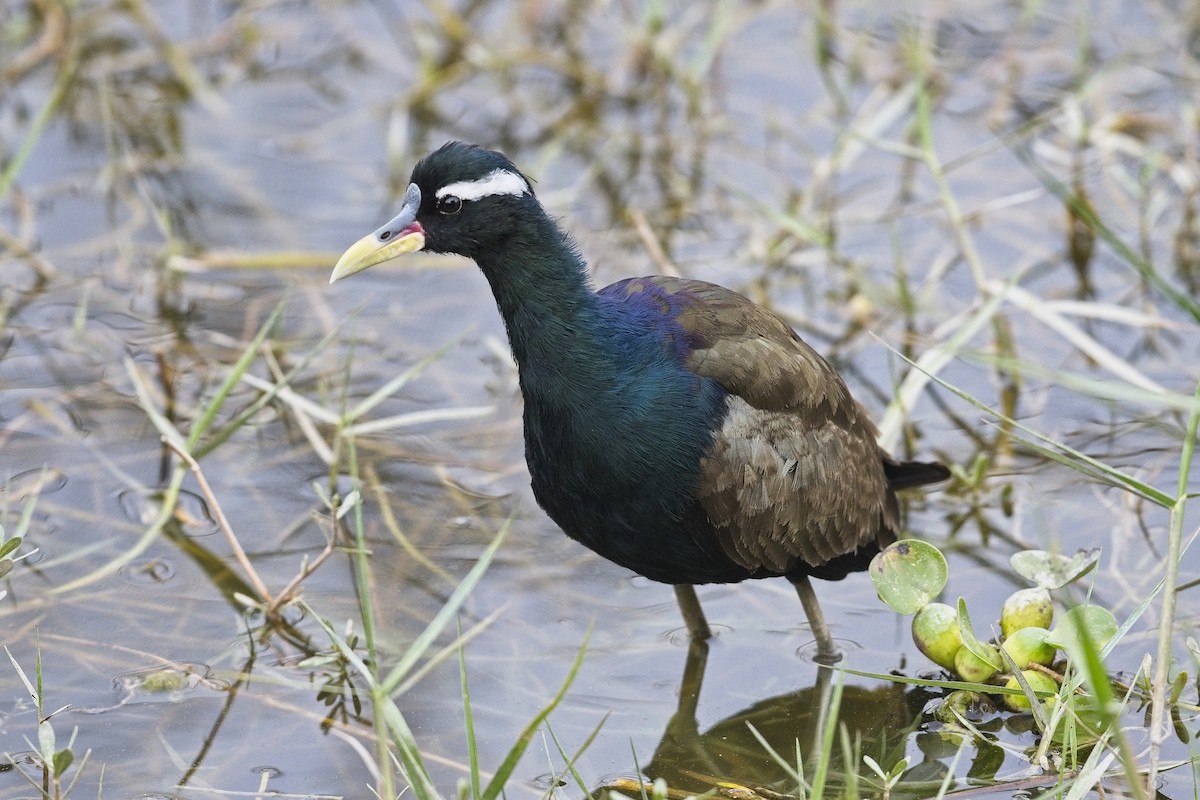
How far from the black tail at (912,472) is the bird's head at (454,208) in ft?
5.45

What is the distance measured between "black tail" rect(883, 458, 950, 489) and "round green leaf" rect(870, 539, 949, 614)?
0.77 meters

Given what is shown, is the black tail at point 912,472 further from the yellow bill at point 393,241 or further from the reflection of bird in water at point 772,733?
the yellow bill at point 393,241

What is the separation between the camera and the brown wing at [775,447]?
4.74 metres

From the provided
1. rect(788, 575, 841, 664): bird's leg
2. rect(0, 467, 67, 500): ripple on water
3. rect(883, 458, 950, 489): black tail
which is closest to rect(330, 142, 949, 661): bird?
rect(788, 575, 841, 664): bird's leg

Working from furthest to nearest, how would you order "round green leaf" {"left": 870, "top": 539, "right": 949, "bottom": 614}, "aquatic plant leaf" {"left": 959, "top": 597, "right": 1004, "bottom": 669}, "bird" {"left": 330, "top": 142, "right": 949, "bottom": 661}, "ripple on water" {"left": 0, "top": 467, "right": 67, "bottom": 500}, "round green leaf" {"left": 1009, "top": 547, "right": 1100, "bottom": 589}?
"ripple on water" {"left": 0, "top": 467, "right": 67, "bottom": 500}, "round green leaf" {"left": 1009, "top": 547, "right": 1100, "bottom": 589}, "round green leaf" {"left": 870, "top": 539, "right": 949, "bottom": 614}, "bird" {"left": 330, "top": 142, "right": 949, "bottom": 661}, "aquatic plant leaf" {"left": 959, "top": 597, "right": 1004, "bottom": 669}

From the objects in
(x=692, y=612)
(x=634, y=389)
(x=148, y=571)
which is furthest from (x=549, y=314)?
(x=148, y=571)

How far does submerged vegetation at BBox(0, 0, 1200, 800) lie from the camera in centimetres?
463

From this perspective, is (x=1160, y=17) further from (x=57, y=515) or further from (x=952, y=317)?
(x=57, y=515)

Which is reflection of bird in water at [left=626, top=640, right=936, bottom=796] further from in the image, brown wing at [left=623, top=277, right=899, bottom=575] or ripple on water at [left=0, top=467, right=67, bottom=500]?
ripple on water at [left=0, top=467, right=67, bottom=500]

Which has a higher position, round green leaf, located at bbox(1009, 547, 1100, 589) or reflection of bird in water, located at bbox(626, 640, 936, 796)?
round green leaf, located at bbox(1009, 547, 1100, 589)

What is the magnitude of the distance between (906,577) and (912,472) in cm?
85

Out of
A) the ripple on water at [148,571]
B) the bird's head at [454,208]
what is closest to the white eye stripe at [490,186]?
the bird's head at [454,208]

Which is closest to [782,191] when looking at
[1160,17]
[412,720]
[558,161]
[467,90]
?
[558,161]

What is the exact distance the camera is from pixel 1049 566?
4.83m
